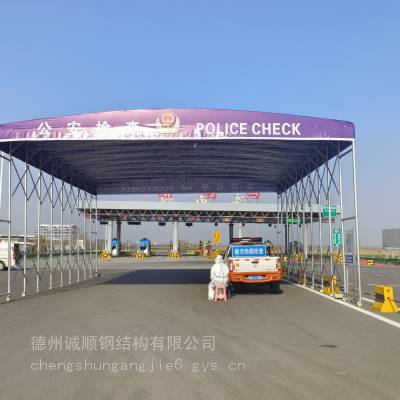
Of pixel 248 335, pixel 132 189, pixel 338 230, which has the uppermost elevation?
pixel 132 189

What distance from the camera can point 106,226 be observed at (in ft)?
242

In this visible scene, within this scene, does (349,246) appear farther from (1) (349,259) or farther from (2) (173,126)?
(2) (173,126)

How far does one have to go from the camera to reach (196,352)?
26.3 ft

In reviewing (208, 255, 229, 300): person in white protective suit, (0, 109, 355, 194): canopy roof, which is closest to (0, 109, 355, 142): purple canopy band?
(0, 109, 355, 194): canopy roof

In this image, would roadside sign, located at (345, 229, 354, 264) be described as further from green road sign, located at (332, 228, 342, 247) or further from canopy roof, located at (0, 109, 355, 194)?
canopy roof, located at (0, 109, 355, 194)

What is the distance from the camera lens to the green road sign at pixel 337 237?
1691 cm

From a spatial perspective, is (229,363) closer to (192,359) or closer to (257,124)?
(192,359)

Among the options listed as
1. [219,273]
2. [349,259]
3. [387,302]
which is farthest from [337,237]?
[219,273]

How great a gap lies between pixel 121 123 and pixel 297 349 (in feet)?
30.3

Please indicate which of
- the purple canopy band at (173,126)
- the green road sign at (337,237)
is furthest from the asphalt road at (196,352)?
the purple canopy band at (173,126)

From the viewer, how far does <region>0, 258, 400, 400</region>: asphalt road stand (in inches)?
235

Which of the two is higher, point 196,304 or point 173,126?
point 173,126

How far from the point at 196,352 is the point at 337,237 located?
34.1 ft

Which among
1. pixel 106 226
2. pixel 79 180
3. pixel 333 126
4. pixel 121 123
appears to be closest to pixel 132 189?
pixel 79 180
